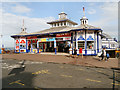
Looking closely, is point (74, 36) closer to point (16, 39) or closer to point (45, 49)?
point (45, 49)

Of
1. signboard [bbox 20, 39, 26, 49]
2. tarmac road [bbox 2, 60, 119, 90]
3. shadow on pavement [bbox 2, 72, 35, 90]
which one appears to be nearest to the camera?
shadow on pavement [bbox 2, 72, 35, 90]

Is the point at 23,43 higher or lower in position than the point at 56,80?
higher

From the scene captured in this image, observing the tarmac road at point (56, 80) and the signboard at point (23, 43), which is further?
the signboard at point (23, 43)

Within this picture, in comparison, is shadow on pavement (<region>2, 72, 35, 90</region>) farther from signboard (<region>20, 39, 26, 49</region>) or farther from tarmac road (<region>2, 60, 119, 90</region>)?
signboard (<region>20, 39, 26, 49</region>)

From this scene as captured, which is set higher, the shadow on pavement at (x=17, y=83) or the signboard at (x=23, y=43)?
the signboard at (x=23, y=43)

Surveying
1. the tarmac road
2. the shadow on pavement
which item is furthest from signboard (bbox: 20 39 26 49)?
the shadow on pavement

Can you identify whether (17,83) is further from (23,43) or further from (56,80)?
(23,43)

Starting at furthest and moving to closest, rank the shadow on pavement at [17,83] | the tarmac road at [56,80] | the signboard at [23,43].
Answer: the signboard at [23,43] → the tarmac road at [56,80] → the shadow on pavement at [17,83]

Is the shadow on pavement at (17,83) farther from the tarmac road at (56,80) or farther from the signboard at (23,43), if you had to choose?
the signboard at (23,43)

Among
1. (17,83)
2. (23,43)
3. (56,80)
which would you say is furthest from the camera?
(23,43)

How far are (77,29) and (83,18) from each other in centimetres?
453

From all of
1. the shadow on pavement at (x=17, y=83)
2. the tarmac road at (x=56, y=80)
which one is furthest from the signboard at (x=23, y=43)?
the shadow on pavement at (x=17, y=83)

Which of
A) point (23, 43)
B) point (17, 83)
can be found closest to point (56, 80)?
point (17, 83)

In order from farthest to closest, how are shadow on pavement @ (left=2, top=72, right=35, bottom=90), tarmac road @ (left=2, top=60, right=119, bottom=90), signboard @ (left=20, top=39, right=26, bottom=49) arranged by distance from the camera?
signboard @ (left=20, top=39, right=26, bottom=49) < tarmac road @ (left=2, top=60, right=119, bottom=90) < shadow on pavement @ (left=2, top=72, right=35, bottom=90)
